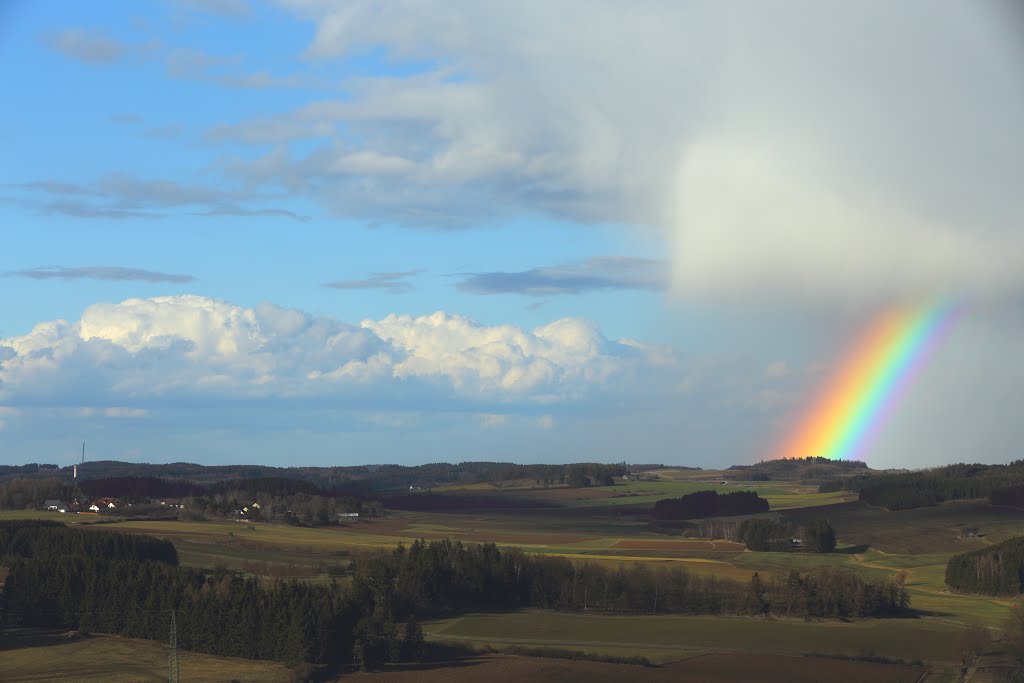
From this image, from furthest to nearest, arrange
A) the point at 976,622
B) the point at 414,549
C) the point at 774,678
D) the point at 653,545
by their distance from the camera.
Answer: the point at 653,545 → the point at 414,549 → the point at 976,622 → the point at 774,678

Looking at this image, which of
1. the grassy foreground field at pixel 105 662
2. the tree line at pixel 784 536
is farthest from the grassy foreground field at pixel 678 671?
the tree line at pixel 784 536

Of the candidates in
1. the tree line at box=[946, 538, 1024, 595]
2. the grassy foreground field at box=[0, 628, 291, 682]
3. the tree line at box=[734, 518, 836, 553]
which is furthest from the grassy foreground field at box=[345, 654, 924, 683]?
the tree line at box=[734, 518, 836, 553]

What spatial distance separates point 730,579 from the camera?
12225cm

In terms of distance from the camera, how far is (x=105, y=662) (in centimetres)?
8394

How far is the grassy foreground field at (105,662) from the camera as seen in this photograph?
7881cm

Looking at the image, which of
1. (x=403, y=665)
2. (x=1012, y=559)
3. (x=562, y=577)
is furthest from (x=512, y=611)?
(x=1012, y=559)

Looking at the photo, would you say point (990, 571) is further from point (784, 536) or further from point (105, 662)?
point (105, 662)

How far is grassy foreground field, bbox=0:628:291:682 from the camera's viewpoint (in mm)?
78812

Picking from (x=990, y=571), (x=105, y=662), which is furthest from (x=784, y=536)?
(x=105, y=662)

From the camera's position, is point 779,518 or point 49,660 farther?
point 779,518

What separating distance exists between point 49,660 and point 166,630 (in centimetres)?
1182

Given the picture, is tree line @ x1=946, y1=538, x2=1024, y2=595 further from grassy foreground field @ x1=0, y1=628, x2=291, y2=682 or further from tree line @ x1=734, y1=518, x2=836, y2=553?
grassy foreground field @ x1=0, y1=628, x2=291, y2=682

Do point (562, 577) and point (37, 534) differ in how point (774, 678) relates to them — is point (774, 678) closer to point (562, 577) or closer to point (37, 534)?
point (562, 577)

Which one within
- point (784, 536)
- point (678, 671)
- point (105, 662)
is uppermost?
point (784, 536)
